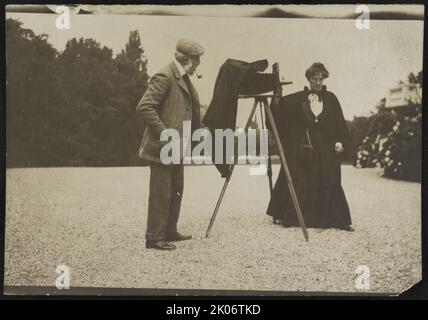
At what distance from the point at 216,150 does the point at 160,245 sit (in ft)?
3.04

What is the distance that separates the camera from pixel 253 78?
488cm

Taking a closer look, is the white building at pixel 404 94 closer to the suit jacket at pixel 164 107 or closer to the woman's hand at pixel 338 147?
the woman's hand at pixel 338 147

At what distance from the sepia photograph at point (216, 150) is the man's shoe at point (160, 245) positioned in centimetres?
1

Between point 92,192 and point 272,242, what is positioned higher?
point 92,192

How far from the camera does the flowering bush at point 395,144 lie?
4.98 meters

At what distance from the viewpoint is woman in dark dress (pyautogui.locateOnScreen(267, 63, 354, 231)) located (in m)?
4.90

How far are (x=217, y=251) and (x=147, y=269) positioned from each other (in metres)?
0.61

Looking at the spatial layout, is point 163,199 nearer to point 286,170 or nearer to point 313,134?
point 286,170

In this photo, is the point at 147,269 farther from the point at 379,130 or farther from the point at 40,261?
the point at 379,130

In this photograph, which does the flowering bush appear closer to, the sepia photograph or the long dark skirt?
the sepia photograph

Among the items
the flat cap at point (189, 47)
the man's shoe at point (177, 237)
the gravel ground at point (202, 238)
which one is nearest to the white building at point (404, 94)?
the gravel ground at point (202, 238)

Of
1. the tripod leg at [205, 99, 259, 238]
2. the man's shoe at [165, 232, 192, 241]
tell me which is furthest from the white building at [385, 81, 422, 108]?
the man's shoe at [165, 232, 192, 241]

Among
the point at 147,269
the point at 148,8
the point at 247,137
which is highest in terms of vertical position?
the point at 148,8
